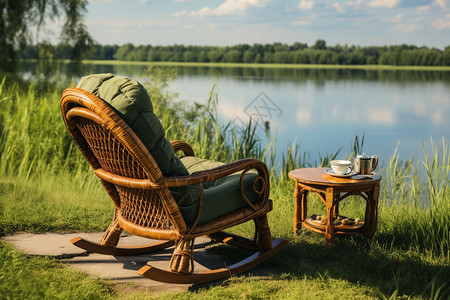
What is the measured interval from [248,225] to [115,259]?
48.4 inches

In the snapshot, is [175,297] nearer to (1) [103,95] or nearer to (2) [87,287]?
(2) [87,287]

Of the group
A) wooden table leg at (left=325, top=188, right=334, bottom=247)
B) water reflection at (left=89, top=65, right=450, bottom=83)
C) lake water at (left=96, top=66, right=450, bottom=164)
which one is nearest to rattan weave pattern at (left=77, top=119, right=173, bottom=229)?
wooden table leg at (left=325, top=188, right=334, bottom=247)

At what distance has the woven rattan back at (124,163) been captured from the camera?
2418 mm

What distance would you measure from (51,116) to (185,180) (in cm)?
423

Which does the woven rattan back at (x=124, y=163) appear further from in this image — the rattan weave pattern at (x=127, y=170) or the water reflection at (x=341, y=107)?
the water reflection at (x=341, y=107)

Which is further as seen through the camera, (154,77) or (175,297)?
(154,77)

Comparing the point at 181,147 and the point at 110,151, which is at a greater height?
the point at 110,151

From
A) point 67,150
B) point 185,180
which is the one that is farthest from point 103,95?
point 67,150

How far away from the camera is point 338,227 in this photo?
133 inches

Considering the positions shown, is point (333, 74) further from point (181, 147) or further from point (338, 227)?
point (338, 227)

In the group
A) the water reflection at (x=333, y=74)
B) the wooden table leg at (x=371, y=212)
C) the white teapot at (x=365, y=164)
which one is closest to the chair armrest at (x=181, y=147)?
the white teapot at (x=365, y=164)

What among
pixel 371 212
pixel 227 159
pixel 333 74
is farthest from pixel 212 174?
pixel 333 74

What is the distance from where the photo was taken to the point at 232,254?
130 inches

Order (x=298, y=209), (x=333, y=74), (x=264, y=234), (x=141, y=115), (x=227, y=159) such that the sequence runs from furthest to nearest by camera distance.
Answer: (x=333, y=74) → (x=227, y=159) → (x=298, y=209) → (x=264, y=234) → (x=141, y=115)
